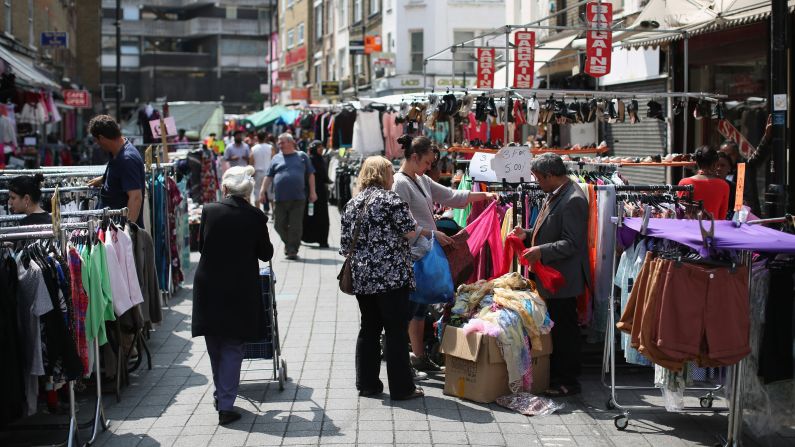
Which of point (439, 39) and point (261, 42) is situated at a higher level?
point (261, 42)

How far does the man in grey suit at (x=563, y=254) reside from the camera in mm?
6973

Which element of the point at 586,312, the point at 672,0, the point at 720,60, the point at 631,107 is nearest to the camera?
the point at 586,312

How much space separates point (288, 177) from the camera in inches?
557

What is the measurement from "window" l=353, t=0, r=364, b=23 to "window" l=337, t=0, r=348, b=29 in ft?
3.83

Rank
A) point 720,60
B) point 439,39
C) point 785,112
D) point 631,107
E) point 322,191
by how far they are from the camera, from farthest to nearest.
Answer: point 439,39
point 322,191
point 720,60
point 631,107
point 785,112

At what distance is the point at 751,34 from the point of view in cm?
1353

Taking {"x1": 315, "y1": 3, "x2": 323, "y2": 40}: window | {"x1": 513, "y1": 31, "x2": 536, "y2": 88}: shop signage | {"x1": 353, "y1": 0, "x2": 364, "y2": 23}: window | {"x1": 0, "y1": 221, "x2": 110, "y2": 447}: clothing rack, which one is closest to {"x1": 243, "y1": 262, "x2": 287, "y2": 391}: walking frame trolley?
{"x1": 0, "y1": 221, "x2": 110, "y2": 447}: clothing rack

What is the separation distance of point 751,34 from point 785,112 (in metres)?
5.39

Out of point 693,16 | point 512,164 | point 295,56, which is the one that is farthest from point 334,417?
point 295,56

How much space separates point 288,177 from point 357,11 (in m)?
30.3

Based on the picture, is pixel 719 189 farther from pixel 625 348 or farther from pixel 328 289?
pixel 328 289

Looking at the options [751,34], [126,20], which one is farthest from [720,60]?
[126,20]

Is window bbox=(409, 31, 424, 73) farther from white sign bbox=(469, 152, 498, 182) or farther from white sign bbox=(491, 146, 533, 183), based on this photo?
white sign bbox=(491, 146, 533, 183)

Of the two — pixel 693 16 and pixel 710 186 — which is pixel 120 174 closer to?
pixel 710 186
